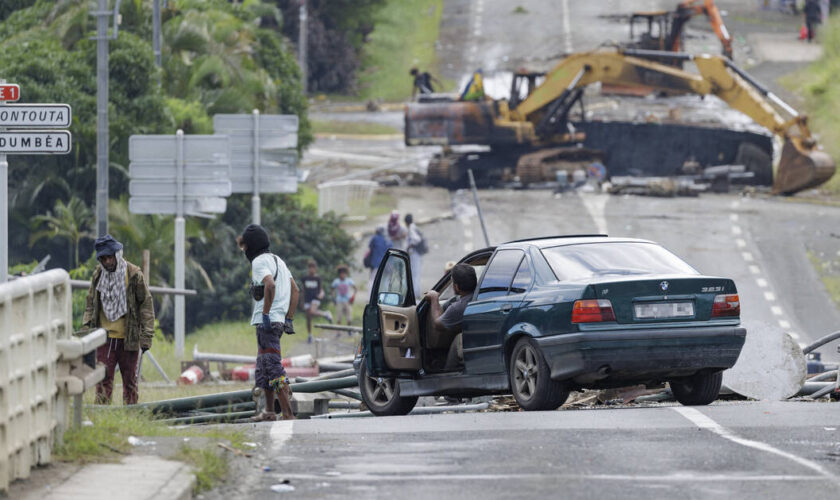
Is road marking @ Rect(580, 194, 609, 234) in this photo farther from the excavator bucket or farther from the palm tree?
the palm tree

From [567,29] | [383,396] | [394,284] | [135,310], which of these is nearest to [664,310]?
[394,284]

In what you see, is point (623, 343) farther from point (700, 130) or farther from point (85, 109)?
point (700, 130)

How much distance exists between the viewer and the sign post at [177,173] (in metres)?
25.3

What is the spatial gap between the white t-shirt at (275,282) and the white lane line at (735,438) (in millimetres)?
3244

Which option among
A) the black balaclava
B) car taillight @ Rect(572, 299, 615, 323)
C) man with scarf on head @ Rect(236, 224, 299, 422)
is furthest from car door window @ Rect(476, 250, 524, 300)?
the black balaclava

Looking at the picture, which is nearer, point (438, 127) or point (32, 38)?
point (32, 38)

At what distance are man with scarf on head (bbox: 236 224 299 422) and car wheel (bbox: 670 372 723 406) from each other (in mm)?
3257

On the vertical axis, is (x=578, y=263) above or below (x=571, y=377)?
above

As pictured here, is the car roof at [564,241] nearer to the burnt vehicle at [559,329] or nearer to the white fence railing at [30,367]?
the burnt vehicle at [559,329]

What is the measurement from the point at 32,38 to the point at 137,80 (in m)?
3.14

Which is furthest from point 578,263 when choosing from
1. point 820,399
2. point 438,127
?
point 438,127

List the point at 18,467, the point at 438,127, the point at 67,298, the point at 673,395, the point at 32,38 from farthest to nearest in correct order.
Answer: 1. the point at 438,127
2. the point at 32,38
3. the point at 673,395
4. the point at 67,298
5. the point at 18,467

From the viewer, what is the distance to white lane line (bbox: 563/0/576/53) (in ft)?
218

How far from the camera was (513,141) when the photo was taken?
139ft
